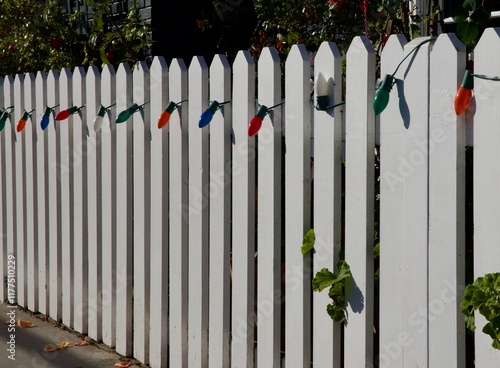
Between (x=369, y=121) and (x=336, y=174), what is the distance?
10.1 inches

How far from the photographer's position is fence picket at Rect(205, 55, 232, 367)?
362 cm

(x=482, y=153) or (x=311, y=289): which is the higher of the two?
(x=482, y=153)

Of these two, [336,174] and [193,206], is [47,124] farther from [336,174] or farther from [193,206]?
[336,174]

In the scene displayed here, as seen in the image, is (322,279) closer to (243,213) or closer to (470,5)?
(243,213)

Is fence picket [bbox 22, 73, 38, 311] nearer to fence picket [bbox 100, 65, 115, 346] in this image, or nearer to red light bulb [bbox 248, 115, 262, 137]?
fence picket [bbox 100, 65, 115, 346]

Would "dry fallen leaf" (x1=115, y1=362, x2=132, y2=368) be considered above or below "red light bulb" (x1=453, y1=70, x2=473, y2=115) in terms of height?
below

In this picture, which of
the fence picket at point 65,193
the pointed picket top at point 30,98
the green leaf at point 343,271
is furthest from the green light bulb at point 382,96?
the pointed picket top at point 30,98

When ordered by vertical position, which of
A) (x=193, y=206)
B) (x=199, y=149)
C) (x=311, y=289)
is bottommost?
(x=311, y=289)

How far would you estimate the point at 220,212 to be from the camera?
365 centimetres

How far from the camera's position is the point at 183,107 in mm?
3871

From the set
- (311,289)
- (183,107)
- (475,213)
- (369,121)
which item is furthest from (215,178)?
(475,213)

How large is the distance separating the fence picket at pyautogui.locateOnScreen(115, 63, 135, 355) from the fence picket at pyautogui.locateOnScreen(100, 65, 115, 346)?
0.03m

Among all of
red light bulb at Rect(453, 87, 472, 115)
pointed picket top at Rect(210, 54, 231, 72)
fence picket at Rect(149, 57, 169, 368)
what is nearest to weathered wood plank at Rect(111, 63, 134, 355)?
fence picket at Rect(149, 57, 169, 368)

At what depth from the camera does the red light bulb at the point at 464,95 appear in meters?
2.53
